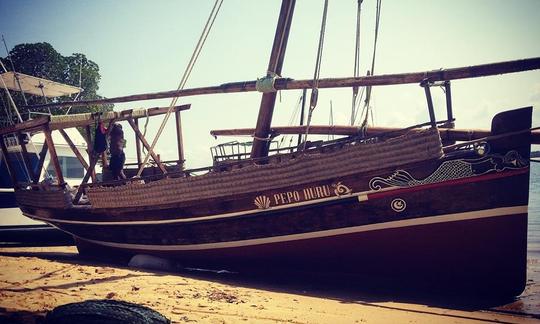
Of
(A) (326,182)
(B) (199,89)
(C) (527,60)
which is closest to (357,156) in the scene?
(A) (326,182)

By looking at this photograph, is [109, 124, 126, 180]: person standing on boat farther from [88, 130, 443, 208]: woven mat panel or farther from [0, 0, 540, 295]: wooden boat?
[0, 0, 540, 295]: wooden boat

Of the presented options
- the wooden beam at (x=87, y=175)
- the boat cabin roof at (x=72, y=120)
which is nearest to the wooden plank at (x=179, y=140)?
the boat cabin roof at (x=72, y=120)

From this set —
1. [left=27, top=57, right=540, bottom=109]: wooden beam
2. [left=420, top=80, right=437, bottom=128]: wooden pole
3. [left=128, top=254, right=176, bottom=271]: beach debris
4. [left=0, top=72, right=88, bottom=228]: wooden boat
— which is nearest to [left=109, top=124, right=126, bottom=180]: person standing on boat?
[left=27, top=57, right=540, bottom=109]: wooden beam

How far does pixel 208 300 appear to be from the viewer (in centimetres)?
429

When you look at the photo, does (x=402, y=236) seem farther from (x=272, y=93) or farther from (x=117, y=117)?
(x=117, y=117)

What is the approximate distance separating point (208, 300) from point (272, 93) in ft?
15.3

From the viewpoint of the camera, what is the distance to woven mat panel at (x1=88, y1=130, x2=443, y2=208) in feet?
16.5

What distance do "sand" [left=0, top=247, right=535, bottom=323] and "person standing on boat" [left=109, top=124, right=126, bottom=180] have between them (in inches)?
121

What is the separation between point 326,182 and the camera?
17.8 ft

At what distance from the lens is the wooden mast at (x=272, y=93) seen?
740cm

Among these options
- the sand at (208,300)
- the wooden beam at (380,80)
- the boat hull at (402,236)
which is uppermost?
the wooden beam at (380,80)

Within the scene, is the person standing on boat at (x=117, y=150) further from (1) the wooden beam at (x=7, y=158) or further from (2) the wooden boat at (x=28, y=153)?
(2) the wooden boat at (x=28, y=153)

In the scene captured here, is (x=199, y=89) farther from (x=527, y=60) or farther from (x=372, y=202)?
(x=527, y=60)

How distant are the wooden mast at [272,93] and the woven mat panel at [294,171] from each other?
1.55 meters
